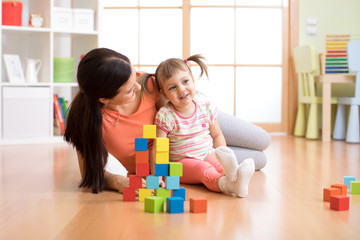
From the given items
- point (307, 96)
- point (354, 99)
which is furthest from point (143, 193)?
point (307, 96)

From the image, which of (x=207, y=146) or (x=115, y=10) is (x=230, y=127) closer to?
(x=207, y=146)

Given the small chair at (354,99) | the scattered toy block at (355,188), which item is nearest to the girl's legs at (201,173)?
the scattered toy block at (355,188)

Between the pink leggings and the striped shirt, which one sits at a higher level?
the striped shirt

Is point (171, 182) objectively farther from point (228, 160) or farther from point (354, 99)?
point (354, 99)

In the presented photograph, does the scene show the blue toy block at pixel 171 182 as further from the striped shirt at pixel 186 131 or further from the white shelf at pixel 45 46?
the white shelf at pixel 45 46

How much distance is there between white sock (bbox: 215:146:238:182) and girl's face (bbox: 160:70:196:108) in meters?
0.35

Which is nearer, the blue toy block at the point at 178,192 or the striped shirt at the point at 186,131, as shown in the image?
the blue toy block at the point at 178,192

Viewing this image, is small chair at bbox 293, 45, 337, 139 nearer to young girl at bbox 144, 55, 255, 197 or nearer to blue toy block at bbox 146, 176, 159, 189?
young girl at bbox 144, 55, 255, 197

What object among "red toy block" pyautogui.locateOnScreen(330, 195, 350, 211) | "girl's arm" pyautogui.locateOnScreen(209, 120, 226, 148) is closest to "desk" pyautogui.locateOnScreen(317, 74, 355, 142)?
"girl's arm" pyautogui.locateOnScreen(209, 120, 226, 148)

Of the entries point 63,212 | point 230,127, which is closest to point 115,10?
point 230,127

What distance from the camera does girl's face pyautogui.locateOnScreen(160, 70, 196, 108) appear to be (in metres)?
1.95

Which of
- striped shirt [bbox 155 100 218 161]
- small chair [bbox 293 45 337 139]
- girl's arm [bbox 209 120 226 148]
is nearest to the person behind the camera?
striped shirt [bbox 155 100 218 161]

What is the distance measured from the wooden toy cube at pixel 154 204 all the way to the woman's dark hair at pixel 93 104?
355 mm

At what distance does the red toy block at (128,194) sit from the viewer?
5.60 feet
